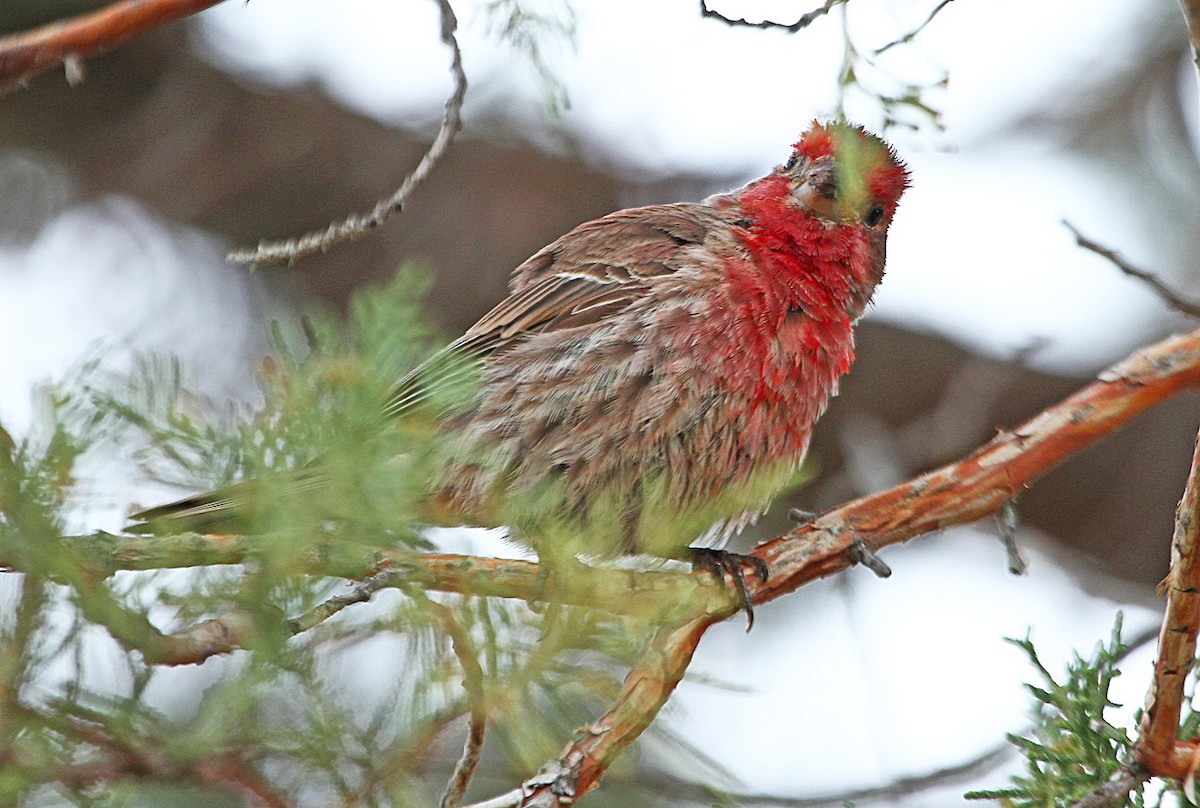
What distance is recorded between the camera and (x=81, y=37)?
259 centimetres

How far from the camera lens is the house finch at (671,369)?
12.5ft

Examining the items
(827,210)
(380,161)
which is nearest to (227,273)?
(380,161)

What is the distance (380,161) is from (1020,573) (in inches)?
149

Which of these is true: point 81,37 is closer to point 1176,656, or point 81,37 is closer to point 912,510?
point 912,510

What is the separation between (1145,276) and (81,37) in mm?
2362

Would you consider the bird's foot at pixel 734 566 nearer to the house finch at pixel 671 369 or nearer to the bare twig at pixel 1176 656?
the house finch at pixel 671 369

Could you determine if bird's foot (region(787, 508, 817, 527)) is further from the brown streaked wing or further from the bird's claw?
the brown streaked wing

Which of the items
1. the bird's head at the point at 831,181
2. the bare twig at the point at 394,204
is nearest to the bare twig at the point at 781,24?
the bare twig at the point at 394,204

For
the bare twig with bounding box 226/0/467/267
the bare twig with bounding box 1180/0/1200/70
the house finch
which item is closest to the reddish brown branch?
the house finch

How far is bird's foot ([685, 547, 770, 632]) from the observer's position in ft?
10.9

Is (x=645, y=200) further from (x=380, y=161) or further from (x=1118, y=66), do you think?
(x=1118, y=66)

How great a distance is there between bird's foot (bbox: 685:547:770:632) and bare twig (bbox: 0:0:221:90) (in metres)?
1.89

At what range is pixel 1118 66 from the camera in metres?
6.19

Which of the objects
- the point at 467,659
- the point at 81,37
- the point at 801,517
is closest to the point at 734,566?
the point at 801,517
